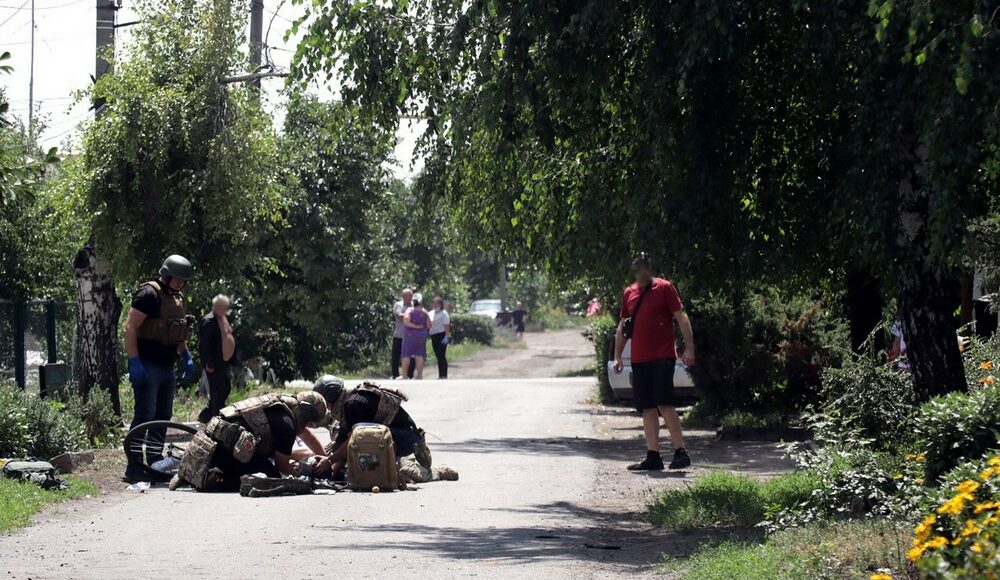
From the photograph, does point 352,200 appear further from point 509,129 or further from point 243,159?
point 509,129

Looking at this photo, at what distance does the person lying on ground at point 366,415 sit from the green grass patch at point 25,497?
6.68ft

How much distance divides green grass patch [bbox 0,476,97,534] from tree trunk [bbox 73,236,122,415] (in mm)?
3706

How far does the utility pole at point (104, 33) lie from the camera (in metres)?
15.6

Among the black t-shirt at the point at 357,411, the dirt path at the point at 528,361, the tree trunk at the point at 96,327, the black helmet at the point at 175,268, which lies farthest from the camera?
the dirt path at the point at 528,361

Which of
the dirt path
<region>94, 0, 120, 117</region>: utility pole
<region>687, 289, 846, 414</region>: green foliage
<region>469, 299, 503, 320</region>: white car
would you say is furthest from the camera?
<region>469, 299, 503, 320</region>: white car

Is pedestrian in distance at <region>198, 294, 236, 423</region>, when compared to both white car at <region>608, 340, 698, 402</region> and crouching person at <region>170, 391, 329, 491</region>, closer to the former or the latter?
crouching person at <region>170, 391, 329, 491</region>

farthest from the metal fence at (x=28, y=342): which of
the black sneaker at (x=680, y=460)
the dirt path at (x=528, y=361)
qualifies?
the dirt path at (x=528, y=361)

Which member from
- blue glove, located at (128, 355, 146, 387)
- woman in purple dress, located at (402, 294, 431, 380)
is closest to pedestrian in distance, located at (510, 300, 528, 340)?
woman in purple dress, located at (402, 294, 431, 380)

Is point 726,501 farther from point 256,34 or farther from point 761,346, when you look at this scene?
point 256,34


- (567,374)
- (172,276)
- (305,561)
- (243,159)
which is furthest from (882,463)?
(567,374)

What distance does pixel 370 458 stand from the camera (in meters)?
11.3

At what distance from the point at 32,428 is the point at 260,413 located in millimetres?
2564

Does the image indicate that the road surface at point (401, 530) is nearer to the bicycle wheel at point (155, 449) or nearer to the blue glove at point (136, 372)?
the bicycle wheel at point (155, 449)

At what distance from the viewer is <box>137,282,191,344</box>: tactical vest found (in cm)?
1273
